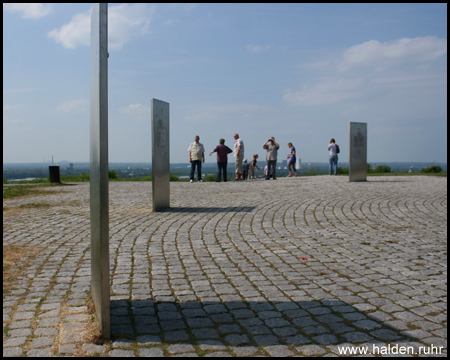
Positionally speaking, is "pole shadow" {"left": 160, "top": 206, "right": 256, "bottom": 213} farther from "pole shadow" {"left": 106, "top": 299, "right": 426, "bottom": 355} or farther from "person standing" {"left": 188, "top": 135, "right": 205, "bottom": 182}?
"person standing" {"left": 188, "top": 135, "right": 205, "bottom": 182}

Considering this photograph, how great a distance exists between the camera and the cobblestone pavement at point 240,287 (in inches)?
125

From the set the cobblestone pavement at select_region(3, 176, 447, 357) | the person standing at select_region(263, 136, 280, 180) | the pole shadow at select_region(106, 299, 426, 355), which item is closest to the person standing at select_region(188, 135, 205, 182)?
the person standing at select_region(263, 136, 280, 180)

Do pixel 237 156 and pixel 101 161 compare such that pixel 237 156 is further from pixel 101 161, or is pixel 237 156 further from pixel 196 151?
pixel 101 161

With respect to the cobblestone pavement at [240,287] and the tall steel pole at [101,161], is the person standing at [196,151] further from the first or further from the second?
the tall steel pole at [101,161]

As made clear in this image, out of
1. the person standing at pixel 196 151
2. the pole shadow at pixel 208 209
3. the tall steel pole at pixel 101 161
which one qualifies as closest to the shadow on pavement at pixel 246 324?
the tall steel pole at pixel 101 161

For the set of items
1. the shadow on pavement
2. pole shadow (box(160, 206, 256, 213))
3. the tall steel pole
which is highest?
the tall steel pole

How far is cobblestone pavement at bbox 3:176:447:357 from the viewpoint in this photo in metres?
3.17

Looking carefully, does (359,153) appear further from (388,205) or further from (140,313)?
(140,313)

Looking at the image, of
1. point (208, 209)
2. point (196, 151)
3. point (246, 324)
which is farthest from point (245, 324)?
point (196, 151)

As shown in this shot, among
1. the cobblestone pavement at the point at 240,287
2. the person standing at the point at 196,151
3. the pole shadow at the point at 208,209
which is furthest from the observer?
the person standing at the point at 196,151

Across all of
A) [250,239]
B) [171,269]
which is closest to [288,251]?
[250,239]

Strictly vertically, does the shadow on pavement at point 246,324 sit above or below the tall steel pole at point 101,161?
below

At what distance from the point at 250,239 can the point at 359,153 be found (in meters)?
12.5

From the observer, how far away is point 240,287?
4.40m
